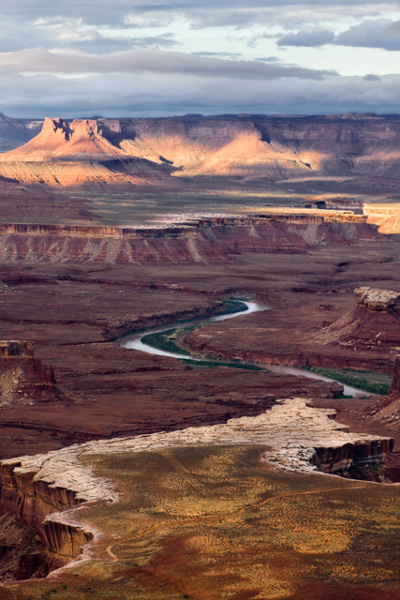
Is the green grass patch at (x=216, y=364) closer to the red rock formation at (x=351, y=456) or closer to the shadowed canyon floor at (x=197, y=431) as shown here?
the shadowed canyon floor at (x=197, y=431)

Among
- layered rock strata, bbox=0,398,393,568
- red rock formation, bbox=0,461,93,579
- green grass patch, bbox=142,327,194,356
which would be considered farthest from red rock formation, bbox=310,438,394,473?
green grass patch, bbox=142,327,194,356

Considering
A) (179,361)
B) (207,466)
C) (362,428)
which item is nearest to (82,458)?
(207,466)

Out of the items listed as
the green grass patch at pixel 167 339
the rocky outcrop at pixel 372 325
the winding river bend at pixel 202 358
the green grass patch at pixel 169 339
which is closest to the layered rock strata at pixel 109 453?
the winding river bend at pixel 202 358

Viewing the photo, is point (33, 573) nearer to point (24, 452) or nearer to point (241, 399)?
point (24, 452)

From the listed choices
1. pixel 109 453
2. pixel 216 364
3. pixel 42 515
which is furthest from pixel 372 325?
pixel 42 515

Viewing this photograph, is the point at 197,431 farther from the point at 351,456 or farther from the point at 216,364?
the point at 216,364

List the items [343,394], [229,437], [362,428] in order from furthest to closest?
1. [343,394]
2. [362,428]
3. [229,437]

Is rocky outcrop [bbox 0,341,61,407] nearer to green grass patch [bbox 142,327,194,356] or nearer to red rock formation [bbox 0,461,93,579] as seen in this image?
red rock formation [bbox 0,461,93,579]
